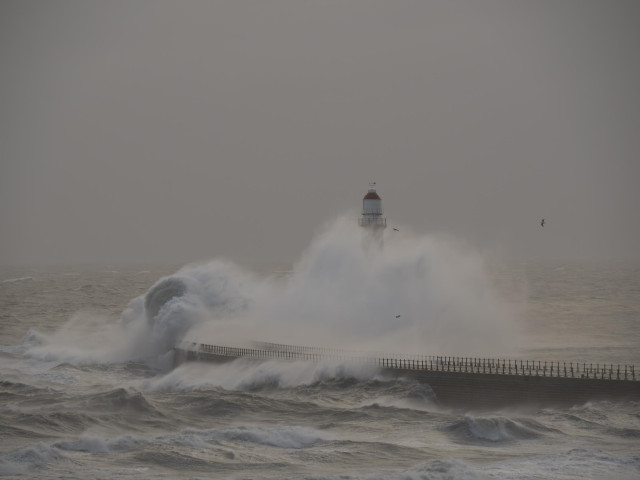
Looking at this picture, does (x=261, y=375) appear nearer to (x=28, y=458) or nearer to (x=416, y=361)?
(x=416, y=361)

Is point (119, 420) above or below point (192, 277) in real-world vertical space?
below

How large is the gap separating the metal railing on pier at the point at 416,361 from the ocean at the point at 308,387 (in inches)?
36.2

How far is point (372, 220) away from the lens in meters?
73.0

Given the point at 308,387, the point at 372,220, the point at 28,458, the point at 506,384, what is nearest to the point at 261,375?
the point at 308,387

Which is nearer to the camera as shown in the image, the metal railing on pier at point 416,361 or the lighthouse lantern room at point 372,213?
the metal railing on pier at point 416,361

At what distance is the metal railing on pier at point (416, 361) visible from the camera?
145 feet

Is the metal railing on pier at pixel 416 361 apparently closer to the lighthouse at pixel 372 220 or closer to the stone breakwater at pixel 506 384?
the stone breakwater at pixel 506 384

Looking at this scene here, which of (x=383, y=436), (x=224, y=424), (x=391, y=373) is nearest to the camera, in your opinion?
(x=383, y=436)

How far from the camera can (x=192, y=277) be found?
69438mm

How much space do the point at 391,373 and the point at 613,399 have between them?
1022 cm

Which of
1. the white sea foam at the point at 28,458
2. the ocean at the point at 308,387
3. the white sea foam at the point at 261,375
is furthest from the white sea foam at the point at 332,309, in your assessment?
the white sea foam at the point at 28,458

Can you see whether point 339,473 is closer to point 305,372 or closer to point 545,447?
point 545,447

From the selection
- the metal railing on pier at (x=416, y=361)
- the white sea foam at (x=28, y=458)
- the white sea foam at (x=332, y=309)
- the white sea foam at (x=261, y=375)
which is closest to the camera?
the white sea foam at (x=28, y=458)

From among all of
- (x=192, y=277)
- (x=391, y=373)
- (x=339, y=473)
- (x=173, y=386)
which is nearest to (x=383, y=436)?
(x=339, y=473)
